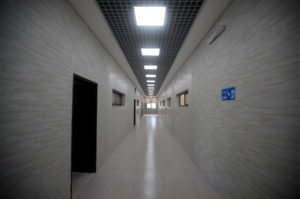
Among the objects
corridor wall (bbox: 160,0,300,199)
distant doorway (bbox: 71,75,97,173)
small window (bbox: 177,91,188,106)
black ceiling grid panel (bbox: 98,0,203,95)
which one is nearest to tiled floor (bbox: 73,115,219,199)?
distant doorway (bbox: 71,75,97,173)

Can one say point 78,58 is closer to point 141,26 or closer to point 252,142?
point 141,26

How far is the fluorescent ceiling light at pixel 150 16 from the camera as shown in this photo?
1858mm

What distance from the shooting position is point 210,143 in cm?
224

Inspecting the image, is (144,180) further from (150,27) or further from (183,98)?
(183,98)

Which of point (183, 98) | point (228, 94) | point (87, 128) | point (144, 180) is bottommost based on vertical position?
point (144, 180)

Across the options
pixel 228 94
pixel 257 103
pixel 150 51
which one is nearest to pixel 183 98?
pixel 150 51

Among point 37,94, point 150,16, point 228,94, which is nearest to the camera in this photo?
point 37,94

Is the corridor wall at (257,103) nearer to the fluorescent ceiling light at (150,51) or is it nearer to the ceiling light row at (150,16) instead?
the ceiling light row at (150,16)

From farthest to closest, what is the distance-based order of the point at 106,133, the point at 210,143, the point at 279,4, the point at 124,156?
the point at 124,156, the point at 106,133, the point at 210,143, the point at 279,4

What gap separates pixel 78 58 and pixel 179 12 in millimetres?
1910

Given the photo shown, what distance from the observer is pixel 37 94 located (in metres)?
1.22

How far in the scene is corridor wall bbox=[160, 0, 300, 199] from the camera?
3.16 ft

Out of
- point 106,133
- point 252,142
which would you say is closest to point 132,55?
point 106,133

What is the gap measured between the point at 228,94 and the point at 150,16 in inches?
74.7
